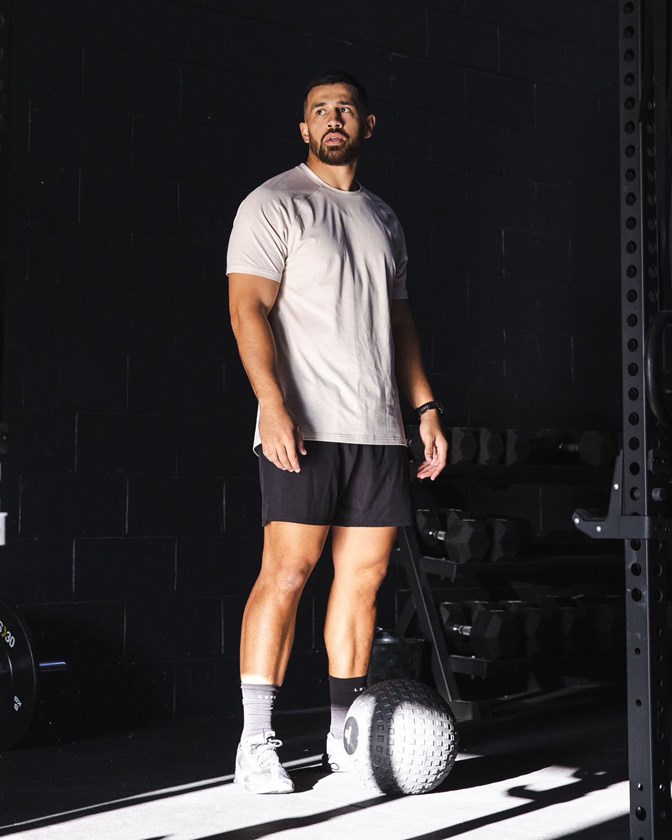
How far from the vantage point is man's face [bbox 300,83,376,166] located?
9.02ft

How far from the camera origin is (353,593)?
2.74 meters

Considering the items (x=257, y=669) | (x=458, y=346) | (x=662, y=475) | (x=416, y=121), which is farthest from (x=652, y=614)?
(x=416, y=121)

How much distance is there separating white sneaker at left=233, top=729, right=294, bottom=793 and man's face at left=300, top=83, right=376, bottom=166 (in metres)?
1.34

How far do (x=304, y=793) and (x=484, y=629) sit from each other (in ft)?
3.56

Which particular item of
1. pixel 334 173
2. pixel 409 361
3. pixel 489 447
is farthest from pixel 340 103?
pixel 489 447

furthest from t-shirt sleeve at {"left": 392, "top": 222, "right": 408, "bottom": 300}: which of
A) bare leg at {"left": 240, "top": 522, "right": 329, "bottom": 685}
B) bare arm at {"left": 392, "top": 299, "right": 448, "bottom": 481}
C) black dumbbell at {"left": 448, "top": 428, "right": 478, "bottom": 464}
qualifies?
black dumbbell at {"left": 448, "top": 428, "right": 478, "bottom": 464}

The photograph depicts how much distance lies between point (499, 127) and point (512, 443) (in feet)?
4.29

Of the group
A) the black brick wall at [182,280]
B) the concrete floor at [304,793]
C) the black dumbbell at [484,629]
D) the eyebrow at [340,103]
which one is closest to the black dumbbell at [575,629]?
the black dumbbell at [484,629]

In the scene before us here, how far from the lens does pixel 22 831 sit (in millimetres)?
2211

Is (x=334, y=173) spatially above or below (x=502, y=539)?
above

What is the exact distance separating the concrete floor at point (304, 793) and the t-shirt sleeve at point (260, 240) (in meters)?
1.16

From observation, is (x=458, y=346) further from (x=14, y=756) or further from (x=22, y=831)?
(x=22, y=831)

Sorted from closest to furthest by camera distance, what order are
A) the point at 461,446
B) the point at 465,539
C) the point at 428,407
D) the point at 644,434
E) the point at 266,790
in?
the point at 644,434, the point at 266,790, the point at 428,407, the point at 465,539, the point at 461,446

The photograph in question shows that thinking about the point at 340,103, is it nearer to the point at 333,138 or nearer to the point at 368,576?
the point at 333,138
